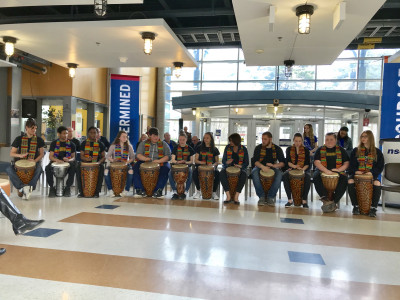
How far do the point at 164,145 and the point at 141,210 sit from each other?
5.43 feet

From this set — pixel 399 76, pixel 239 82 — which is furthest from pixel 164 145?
pixel 239 82

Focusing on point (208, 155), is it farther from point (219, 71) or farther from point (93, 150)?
point (219, 71)

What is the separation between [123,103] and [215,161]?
3855 mm

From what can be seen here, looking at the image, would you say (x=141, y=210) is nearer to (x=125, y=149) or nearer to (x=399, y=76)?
(x=125, y=149)

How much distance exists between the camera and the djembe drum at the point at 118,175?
19.9ft

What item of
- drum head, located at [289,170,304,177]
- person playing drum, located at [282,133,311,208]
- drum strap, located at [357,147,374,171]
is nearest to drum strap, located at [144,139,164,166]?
person playing drum, located at [282,133,311,208]

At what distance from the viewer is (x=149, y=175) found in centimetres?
613

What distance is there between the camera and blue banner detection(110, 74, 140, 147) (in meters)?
9.10

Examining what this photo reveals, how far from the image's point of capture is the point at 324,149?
5.71m

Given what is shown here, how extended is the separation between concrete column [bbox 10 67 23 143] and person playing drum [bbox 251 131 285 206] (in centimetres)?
717

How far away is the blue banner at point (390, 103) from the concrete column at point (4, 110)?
382 inches

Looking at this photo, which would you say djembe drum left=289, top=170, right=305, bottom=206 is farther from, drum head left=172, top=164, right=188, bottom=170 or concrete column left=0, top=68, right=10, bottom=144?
concrete column left=0, top=68, right=10, bottom=144

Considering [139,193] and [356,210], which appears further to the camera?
[139,193]

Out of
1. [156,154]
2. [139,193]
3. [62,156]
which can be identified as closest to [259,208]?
[156,154]
